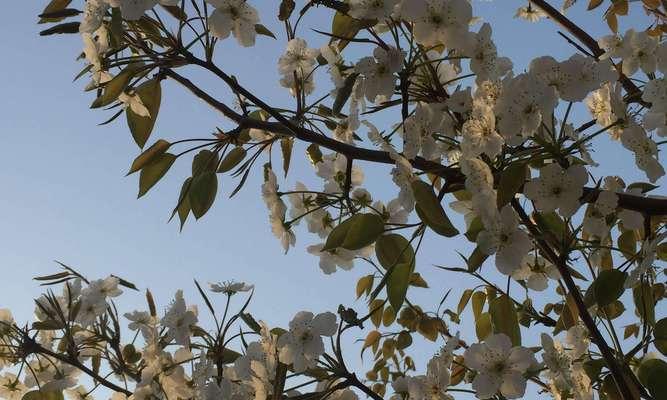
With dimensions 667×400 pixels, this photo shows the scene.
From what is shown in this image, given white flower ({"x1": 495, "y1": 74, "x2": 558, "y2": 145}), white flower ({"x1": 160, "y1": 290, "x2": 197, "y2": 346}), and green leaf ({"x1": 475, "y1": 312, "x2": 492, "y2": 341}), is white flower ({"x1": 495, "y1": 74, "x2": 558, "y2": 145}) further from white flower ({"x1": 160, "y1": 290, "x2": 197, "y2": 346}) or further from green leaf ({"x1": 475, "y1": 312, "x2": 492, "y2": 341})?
white flower ({"x1": 160, "y1": 290, "x2": 197, "y2": 346})

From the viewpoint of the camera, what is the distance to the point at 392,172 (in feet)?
3.36

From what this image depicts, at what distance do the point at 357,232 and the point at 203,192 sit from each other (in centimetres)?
29

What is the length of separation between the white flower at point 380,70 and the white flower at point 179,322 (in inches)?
25.6

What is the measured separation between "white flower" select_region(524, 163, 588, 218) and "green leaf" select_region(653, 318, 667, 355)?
0.73 ft

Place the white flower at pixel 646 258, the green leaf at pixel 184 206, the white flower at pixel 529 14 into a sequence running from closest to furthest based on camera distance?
the white flower at pixel 646 258
the green leaf at pixel 184 206
the white flower at pixel 529 14

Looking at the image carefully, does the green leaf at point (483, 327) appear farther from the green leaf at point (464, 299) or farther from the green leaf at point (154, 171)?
the green leaf at point (154, 171)

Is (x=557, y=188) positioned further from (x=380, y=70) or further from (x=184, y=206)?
(x=184, y=206)

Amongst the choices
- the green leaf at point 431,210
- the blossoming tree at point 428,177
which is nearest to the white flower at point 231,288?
the blossoming tree at point 428,177

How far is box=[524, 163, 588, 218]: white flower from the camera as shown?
37.7 inches

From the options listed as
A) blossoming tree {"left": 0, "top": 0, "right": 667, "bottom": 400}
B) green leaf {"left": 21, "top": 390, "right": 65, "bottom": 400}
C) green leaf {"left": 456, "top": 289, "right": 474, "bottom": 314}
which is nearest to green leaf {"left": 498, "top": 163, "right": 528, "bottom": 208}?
blossoming tree {"left": 0, "top": 0, "right": 667, "bottom": 400}

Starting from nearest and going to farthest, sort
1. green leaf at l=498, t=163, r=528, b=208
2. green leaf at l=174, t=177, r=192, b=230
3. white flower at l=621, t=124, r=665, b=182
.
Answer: green leaf at l=498, t=163, r=528, b=208 → white flower at l=621, t=124, r=665, b=182 → green leaf at l=174, t=177, r=192, b=230

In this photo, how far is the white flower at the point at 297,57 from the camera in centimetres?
133

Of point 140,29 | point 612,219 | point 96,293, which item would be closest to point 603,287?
point 612,219

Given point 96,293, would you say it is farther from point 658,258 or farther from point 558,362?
point 658,258
